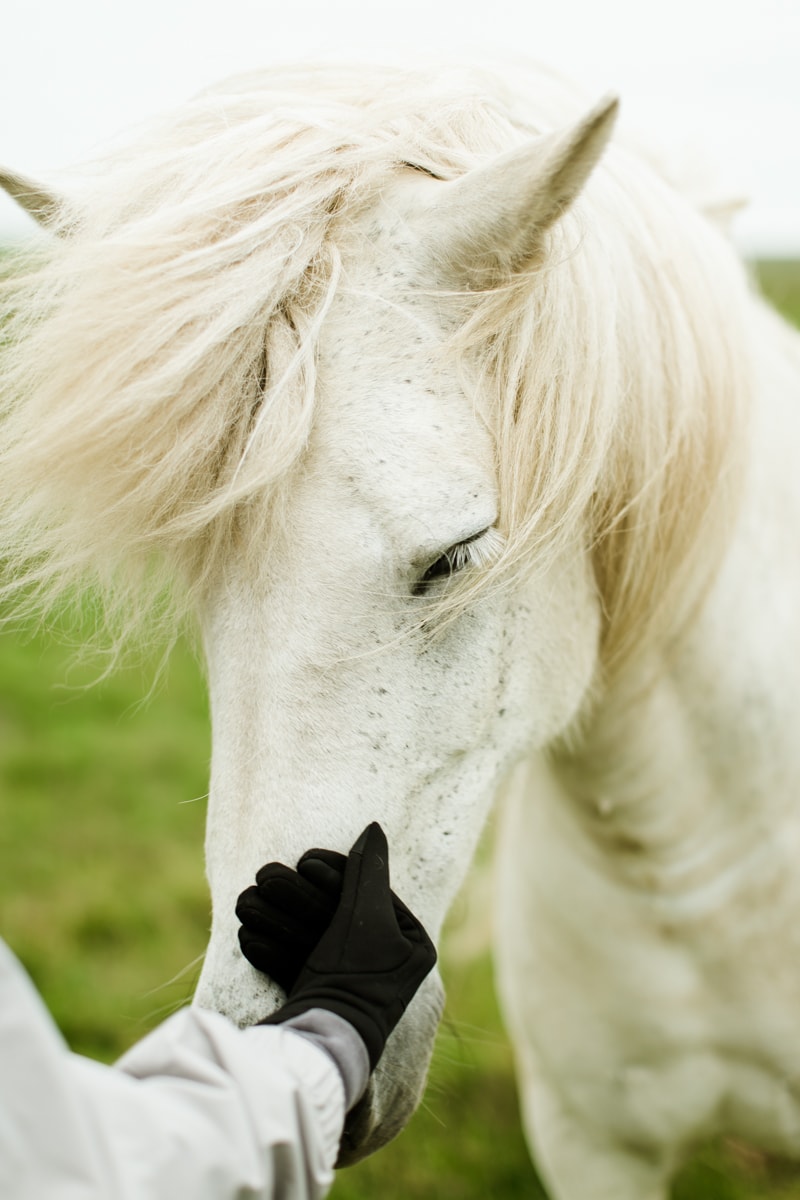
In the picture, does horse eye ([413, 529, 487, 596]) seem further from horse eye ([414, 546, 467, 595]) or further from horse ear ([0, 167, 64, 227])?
horse ear ([0, 167, 64, 227])

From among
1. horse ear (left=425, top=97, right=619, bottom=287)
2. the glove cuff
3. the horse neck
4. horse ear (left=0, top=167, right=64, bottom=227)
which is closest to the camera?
horse ear (left=425, top=97, right=619, bottom=287)

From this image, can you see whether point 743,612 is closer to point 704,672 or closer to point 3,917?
point 704,672

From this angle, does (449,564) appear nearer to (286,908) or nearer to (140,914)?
(286,908)

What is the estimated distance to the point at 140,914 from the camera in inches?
145

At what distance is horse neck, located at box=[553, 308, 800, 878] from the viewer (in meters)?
1.47

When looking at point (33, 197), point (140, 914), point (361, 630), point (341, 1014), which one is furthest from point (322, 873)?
point (140, 914)

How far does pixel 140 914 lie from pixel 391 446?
3089 mm

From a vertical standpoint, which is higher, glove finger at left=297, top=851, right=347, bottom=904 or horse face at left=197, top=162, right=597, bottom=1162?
horse face at left=197, top=162, right=597, bottom=1162

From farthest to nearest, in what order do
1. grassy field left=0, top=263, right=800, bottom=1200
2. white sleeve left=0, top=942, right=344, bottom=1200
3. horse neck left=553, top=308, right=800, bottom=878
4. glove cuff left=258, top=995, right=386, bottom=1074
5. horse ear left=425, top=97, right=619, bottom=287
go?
grassy field left=0, top=263, right=800, bottom=1200 < horse neck left=553, top=308, right=800, bottom=878 < glove cuff left=258, top=995, right=386, bottom=1074 < horse ear left=425, top=97, right=619, bottom=287 < white sleeve left=0, top=942, right=344, bottom=1200

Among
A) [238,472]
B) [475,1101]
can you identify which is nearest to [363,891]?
[238,472]

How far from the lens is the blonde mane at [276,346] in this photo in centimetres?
108

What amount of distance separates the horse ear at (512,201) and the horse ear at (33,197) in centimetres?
51

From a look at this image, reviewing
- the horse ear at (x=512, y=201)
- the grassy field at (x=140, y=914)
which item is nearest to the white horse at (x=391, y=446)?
the horse ear at (x=512, y=201)

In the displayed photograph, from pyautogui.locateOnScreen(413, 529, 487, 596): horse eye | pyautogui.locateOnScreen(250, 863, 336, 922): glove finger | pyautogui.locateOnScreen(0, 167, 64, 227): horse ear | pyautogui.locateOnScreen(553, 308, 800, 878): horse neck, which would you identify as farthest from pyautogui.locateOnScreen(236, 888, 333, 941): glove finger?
pyautogui.locateOnScreen(0, 167, 64, 227): horse ear
